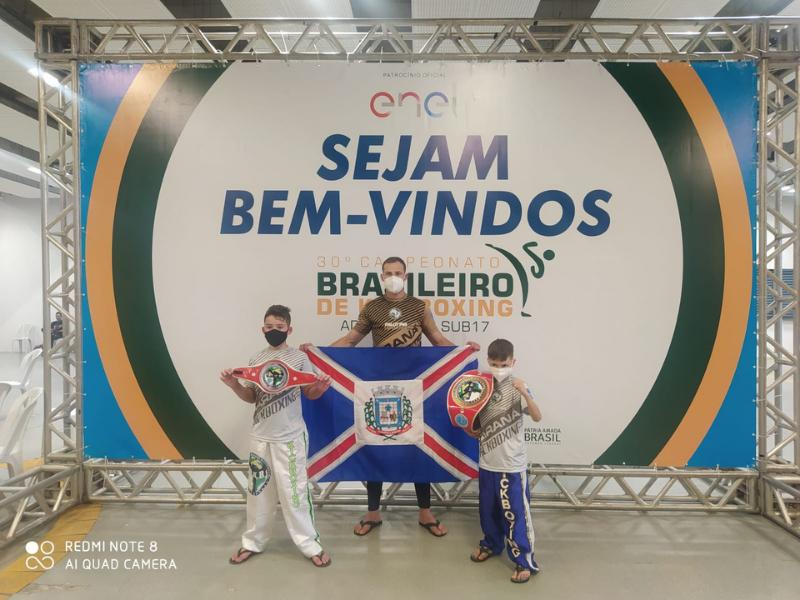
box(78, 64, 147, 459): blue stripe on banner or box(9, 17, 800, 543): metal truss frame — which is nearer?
box(9, 17, 800, 543): metal truss frame

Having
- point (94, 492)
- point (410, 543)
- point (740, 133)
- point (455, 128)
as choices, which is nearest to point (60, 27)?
point (455, 128)

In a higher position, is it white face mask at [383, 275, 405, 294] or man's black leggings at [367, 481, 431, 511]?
white face mask at [383, 275, 405, 294]

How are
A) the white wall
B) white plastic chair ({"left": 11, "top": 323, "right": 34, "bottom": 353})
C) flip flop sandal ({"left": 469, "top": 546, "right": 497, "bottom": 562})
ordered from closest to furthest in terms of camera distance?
1. flip flop sandal ({"left": 469, "top": 546, "right": 497, "bottom": 562})
2. white plastic chair ({"left": 11, "top": 323, "right": 34, "bottom": 353})
3. the white wall

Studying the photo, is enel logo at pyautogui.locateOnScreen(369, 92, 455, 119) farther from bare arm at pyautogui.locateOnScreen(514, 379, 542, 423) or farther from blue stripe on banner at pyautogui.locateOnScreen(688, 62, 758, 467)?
bare arm at pyautogui.locateOnScreen(514, 379, 542, 423)

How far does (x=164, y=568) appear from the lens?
2.91 metres

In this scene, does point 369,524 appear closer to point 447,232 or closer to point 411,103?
point 447,232

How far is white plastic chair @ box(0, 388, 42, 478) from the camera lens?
3422mm

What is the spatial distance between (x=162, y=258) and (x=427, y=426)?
2.59 meters

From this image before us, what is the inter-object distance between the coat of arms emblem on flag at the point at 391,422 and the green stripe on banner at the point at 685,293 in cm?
140

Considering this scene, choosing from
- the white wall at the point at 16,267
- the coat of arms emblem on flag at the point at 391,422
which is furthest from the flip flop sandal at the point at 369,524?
the white wall at the point at 16,267

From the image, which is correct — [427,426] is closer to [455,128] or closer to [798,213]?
[455,128]

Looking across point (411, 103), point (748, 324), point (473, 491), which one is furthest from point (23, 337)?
point (748, 324)

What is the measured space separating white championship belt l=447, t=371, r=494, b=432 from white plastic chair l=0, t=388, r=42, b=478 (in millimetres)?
3279
